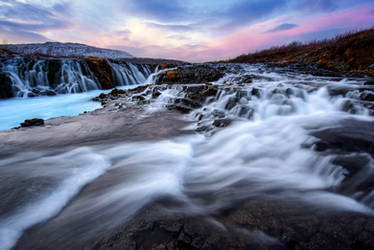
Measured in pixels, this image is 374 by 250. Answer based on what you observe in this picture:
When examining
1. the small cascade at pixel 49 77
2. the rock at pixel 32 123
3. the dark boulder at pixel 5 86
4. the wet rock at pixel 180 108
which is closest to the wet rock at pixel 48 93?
the small cascade at pixel 49 77

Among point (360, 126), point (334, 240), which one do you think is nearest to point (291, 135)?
point (360, 126)

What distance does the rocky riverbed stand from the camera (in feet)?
4.21

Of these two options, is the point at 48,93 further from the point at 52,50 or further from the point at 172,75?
the point at 52,50

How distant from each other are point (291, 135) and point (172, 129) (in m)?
2.87

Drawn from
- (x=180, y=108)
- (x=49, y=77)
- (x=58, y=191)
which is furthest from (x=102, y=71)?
(x=58, y=191)

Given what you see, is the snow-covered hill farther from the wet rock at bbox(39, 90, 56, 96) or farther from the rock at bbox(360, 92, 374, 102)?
the rock at bbox(360, 92, 374, 102)

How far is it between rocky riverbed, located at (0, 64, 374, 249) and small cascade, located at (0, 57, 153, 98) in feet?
36.2

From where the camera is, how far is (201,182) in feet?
7.96

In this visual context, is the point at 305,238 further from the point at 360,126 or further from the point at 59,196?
the point at 360,126

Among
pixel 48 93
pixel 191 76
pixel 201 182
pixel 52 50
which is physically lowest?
pixel 48 93

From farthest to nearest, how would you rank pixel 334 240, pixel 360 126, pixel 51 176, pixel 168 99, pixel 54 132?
pixel 168 99 < pixel 54 132 < pixel 360 126 < pixel 51 176 < pixel 334 240

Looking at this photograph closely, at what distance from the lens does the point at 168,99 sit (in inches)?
327

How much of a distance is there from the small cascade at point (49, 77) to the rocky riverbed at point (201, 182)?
1104cm

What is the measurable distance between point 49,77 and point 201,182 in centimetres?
1780
